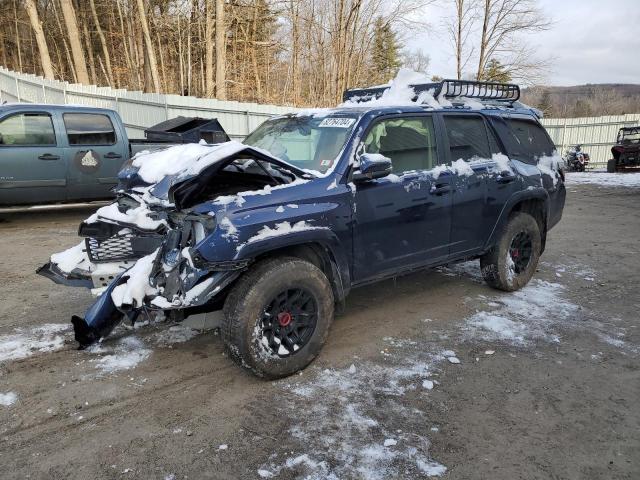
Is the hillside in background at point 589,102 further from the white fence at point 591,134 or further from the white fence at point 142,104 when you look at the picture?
the white fence at point 142,104

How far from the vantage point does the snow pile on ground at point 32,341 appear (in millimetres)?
3629

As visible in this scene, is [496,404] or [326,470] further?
[496,404]

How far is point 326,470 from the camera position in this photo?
244cm

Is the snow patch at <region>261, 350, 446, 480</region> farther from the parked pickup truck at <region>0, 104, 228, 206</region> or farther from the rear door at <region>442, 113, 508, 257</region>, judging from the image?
the parked pickup truck at <region>0, 104, 228, 206</region>

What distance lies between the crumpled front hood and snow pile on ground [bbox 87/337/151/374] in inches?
48.1

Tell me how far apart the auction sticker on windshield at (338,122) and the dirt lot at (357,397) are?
5.61 ft

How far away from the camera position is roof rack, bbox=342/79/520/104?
4652 millimetres

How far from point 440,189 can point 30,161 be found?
6.88 metres

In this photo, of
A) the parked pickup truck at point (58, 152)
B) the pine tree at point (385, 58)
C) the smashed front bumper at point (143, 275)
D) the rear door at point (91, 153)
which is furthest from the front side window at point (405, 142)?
the pine tree at point (385, 58)

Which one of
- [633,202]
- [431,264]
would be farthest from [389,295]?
[633,202]

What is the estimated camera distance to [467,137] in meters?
4.61

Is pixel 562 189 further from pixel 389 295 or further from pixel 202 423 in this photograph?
pixel 202 423

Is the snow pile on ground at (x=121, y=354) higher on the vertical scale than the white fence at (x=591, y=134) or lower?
lower

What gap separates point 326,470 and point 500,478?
0.86 m
